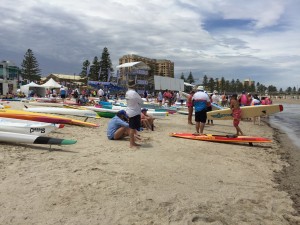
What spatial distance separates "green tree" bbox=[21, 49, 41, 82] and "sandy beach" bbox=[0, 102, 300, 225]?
227 ft

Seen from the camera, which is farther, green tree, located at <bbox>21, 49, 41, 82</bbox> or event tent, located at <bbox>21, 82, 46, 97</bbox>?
green tree, located at <bbox>21, 49, 41, 82</bbox>

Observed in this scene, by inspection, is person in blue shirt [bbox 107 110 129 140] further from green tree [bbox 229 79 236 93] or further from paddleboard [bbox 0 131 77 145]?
green tree [bbox 229 79 236 93]

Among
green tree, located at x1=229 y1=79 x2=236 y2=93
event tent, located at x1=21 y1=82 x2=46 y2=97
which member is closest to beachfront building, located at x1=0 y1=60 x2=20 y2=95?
event tent, located at x1=21 y1=82 x2=46 y2=97

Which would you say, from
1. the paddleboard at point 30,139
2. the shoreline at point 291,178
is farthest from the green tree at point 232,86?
the paddleboard at point 30,139

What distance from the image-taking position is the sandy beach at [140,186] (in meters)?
3.13

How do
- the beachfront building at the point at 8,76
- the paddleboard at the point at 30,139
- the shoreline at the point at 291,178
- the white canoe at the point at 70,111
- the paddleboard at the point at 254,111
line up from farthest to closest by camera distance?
the beachfront building at the point at 8,76 < the white canoe at the point at 70,111 < the paddleboard at the point at 254,111 < the paddleboard at the point at 30,139 < the shoreline at the point at 291,178

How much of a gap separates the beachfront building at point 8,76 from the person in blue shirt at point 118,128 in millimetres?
27959

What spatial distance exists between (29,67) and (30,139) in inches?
2756

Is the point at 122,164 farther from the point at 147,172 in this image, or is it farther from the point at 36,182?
the point at 36,182

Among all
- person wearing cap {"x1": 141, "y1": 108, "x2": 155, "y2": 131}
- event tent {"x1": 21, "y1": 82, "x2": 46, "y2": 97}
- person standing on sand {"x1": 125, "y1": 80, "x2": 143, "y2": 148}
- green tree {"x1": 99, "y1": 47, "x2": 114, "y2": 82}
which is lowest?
person wearing cap {"x1": 141, "y1": 108, "x2": 155, "y2": 131}

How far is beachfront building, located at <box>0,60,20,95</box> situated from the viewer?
31.0 metres

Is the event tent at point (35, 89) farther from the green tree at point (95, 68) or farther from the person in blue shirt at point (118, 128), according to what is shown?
the green tree at point (95, 68)

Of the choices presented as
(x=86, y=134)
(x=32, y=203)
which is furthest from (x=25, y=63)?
(x=32, y=203)

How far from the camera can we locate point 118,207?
10.8 ft
